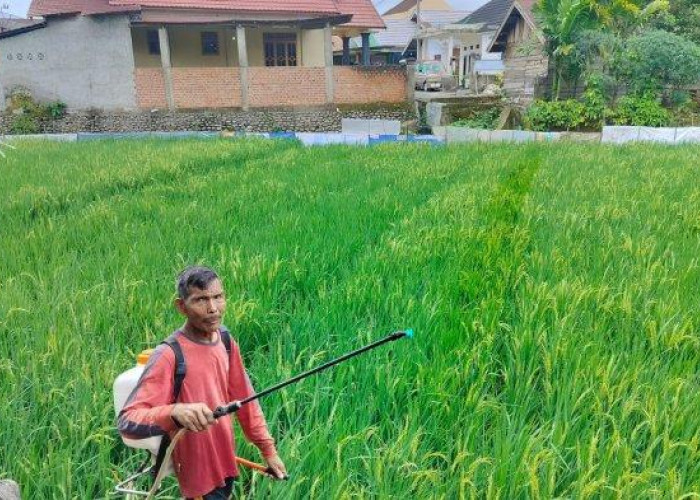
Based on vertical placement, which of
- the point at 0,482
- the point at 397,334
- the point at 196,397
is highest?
the point at 397,334

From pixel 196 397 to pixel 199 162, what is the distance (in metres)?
7.75

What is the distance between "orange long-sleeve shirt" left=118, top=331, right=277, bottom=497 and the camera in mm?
911

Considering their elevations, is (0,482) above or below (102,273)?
above

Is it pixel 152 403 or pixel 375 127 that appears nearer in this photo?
pixel 152 403

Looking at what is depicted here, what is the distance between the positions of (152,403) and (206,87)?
1570 cm

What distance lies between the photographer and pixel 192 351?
986 millimetres

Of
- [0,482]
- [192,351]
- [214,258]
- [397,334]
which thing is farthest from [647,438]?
[214,258]

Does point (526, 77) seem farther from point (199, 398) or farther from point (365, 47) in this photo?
point (199, 398)

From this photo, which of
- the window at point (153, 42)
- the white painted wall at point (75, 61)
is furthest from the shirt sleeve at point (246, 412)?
the window at point (153, 42)

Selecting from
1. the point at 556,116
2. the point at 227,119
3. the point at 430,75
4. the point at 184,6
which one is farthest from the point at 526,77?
the point at 430,75

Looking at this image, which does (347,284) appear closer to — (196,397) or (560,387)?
(560,387)

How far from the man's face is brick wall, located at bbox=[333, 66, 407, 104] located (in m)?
15.9

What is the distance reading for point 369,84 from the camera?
16.5 meters

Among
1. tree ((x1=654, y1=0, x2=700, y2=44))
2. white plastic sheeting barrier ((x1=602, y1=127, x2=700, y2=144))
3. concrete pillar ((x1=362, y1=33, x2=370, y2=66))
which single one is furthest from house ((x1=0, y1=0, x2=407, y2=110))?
tree ((x1=654, y1=0, x2=700, y2=44))
